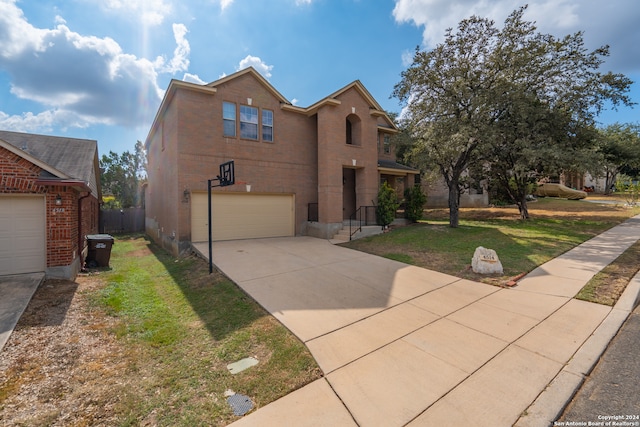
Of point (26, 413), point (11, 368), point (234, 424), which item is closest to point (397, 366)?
point (234, 424)

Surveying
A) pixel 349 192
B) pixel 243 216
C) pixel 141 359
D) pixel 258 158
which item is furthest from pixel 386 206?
pixel 141 359

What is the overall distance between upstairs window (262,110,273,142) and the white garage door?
8.10 meters

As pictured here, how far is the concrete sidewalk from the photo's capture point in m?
2.69

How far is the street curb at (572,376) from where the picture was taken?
102 inches

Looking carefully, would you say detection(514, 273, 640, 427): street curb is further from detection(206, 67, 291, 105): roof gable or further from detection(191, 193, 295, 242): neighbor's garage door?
detection(206, 67, 291, 105): roof gable

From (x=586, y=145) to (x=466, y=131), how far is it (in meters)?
7.58

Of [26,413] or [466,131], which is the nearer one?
[26,413]

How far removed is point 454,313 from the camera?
4781 millimetres

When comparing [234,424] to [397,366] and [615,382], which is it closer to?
[397,366]

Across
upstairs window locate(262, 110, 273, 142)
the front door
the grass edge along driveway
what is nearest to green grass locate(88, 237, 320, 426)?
the grass edge along driveway

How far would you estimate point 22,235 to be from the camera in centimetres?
678

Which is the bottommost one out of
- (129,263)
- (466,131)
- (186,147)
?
(129,263)

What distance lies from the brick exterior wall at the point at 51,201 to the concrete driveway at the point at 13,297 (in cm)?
58

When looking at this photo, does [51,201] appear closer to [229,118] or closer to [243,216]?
[243,216]
